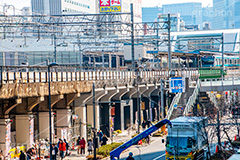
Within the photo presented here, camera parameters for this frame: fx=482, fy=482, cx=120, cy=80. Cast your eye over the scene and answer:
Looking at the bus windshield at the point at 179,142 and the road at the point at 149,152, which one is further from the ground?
the bus windshield at the point at 179,142

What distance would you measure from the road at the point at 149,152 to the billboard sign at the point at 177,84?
17.9 ft

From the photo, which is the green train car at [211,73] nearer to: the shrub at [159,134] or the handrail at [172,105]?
the handrail at [172,105]

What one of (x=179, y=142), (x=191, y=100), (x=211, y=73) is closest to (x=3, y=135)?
(x=179, y=142)

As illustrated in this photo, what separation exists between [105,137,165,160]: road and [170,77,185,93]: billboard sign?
215 inches

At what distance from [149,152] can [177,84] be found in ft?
36.4

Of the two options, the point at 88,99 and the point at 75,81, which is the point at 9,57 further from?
the point at 75,81

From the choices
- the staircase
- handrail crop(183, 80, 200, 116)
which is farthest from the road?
the staircase

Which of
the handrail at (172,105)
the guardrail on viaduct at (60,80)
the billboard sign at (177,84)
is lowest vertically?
the handrail at (172,105)

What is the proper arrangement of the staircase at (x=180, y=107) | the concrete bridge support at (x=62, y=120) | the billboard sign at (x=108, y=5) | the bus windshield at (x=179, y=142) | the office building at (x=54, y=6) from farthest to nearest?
1. the billboard sign at (x=108, y=5)
2. the office building at (x=54, y=6)
3. the staircase at (x=180, y=107)
4. the concrete bridge support at (x=62, y=120)
5. the bus windshield at (x=179, y=142)

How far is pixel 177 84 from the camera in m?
43.5

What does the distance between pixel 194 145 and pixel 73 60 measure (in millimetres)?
57384

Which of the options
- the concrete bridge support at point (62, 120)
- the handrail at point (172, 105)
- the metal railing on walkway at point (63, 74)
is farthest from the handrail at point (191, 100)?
the concrete bridge support at point (62, 120)

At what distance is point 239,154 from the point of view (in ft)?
47.5

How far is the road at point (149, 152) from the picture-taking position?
31.4m
